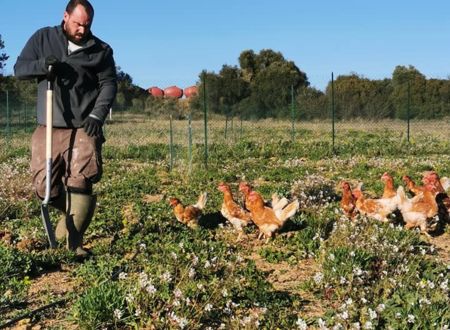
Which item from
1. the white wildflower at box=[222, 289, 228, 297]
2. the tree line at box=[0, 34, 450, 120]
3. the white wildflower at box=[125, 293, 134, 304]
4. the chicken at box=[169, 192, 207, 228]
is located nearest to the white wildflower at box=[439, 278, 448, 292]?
the white wildflower at box=[222, 289, 228, 297]

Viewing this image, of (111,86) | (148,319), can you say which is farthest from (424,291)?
(111,86)

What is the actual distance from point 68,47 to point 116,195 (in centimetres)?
416

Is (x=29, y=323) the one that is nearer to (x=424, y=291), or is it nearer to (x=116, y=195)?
(x=424, y=291)

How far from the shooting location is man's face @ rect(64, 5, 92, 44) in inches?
189

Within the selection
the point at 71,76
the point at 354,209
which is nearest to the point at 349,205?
the point at 354,209

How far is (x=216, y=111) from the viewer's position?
37438 millimetres

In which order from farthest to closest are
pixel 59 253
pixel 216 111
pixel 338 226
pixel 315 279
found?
pixel 216 111 → pixel 338 226 → pixel 59 253 → pixel 315 279

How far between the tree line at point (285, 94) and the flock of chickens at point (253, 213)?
6.53 metres

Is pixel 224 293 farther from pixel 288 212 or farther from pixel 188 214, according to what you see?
pixel 188 214

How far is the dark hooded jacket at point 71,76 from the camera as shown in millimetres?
4969

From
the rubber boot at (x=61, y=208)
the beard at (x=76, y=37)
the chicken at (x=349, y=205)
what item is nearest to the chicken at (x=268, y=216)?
the chicken at (x=349, y=205)

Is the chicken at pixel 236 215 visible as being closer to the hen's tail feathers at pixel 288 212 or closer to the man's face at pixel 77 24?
the hen's tail feathers at pixel 288 212

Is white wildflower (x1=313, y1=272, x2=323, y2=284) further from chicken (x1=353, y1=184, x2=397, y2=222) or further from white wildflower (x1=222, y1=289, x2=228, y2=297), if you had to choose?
chicken (x1=353, y1=184, x2=397, y2=222)

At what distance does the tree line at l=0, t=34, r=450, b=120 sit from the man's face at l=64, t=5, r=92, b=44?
7.91 meters
